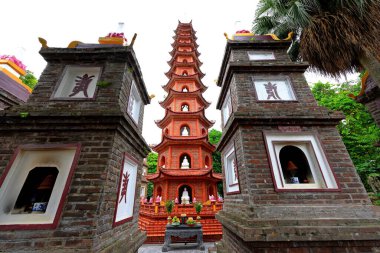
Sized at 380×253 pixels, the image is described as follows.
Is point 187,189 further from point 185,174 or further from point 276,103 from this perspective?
point 276,103

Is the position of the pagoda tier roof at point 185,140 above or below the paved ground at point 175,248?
above

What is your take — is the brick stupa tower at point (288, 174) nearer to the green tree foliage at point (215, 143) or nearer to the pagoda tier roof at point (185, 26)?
the green tree foliage at point (215, 143)

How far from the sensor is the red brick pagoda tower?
34.6 ft

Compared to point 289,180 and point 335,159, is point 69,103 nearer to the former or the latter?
point 289,180

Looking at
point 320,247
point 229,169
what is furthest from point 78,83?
point 320,247

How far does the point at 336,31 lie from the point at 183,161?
39.6 feet

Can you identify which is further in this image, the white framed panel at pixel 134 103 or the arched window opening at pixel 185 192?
the arched window opening at pixel 185 192

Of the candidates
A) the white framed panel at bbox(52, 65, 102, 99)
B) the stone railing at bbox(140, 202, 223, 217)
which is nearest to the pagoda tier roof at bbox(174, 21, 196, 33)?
the stone railing at bbox(140, 202, 223, 217)

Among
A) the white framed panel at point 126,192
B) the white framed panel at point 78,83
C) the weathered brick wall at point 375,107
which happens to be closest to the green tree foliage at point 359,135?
the weathered brick wall at point 375,107

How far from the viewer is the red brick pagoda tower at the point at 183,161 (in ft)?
34.6

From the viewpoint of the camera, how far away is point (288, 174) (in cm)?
341

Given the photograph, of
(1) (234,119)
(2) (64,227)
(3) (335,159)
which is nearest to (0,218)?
(2) (64,227)

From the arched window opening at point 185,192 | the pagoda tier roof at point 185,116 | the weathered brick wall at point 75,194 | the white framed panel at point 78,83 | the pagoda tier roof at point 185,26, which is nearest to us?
the weathered brick wall at point 75,194

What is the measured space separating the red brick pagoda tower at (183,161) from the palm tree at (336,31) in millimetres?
9605
